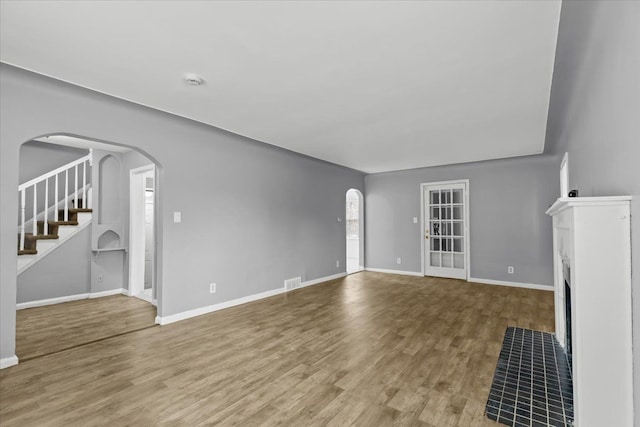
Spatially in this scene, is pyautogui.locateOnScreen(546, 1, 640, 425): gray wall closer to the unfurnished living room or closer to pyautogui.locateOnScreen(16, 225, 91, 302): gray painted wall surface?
the unfurnished living room

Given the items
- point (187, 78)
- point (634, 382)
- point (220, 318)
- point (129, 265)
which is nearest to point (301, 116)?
point (187, 78)

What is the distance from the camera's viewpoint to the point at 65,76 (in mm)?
2709

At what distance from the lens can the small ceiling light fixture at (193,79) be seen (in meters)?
2.69

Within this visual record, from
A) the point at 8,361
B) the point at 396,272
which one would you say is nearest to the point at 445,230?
the point at 396,272

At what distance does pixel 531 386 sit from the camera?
2346mm

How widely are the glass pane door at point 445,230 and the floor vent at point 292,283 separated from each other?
10.0 feet

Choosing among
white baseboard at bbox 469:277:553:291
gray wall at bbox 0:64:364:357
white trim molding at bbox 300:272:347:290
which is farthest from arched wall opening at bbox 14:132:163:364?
white baseboard at bbox 469:277:553:291

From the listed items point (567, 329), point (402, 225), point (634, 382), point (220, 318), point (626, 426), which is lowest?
point (220, 318)

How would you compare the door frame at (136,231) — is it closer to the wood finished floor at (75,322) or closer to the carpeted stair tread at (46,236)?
the wood finished floor at (75,322)

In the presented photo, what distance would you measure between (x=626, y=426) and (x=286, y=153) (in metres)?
5.10

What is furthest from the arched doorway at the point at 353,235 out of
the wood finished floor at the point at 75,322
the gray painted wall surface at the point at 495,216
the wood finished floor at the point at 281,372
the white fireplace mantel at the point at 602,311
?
the white fireplace mantel at the point at 602,311

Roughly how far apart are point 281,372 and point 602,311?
2.20 m

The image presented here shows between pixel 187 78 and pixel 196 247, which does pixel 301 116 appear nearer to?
pixel 187 78

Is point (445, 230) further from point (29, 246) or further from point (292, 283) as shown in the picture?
point (29, 246)
